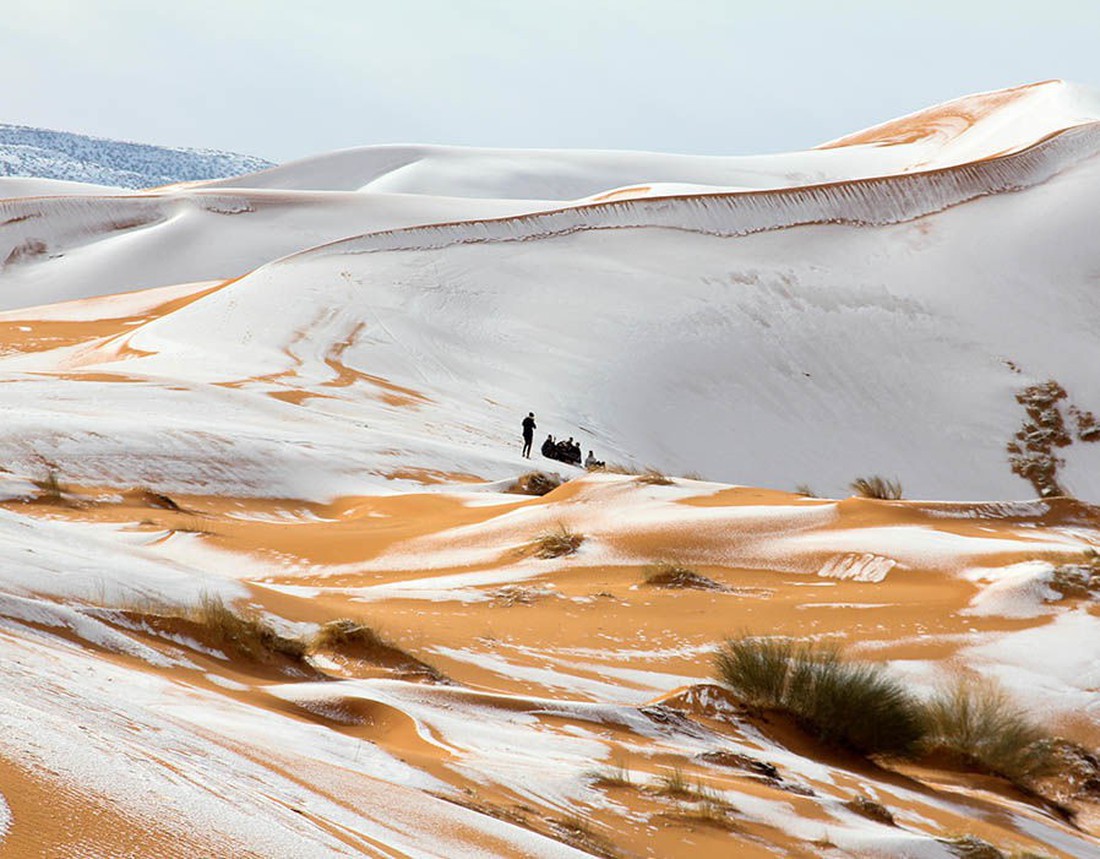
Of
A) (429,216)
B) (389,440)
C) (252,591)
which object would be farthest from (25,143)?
(252,591)

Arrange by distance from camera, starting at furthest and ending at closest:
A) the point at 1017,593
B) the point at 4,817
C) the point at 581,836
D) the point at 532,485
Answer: the point at 532,485
the point at 1017,593
the point at 581,836
the point at 4,817

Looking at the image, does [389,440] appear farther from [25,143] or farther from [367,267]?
[25,143]

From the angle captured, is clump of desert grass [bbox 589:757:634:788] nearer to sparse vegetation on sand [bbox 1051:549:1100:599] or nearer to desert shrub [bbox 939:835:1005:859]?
desert shrub [bbox 939:835:1005:859]

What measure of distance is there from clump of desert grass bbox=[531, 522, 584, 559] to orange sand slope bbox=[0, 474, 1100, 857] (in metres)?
0.14

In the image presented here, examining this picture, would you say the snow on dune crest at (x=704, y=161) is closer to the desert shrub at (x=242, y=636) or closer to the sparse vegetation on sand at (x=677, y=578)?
the sparse vegetation on sand at (x=677, y=578)

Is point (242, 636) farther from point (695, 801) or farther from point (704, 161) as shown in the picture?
point (704, 161)

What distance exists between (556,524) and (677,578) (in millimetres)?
2402

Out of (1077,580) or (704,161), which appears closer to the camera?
(1077,580)

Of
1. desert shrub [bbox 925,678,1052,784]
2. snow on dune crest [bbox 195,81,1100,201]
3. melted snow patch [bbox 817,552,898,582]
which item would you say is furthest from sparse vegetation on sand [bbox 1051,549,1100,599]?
snow on dune crest [bbox 195,81,1100,201]

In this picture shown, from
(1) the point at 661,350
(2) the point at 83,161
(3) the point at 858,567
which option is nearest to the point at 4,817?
(3) the point at 858,567

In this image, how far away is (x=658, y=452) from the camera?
27.6 metres

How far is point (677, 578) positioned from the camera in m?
11.3

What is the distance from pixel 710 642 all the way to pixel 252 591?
288 cm

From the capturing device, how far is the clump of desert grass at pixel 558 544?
1246cm
